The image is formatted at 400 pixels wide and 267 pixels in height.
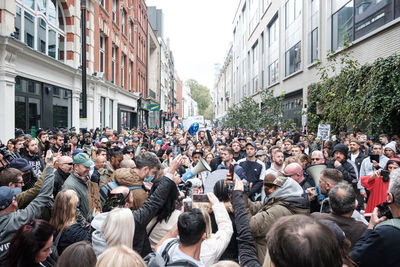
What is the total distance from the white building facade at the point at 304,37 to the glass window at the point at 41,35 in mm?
12104

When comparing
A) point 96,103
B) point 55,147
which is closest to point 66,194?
point 55,147

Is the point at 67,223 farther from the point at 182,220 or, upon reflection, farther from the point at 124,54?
the point at 124,54

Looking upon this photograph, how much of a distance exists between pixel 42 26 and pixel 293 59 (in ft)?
58.6

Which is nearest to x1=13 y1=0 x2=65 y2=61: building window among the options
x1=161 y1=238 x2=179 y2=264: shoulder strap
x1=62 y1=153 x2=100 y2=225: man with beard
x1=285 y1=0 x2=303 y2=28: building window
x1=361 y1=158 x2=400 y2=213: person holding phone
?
x1=62 y1=153 x2=100 y2=225: man with beard

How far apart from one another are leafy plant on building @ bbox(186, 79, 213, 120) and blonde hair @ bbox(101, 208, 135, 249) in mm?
140172

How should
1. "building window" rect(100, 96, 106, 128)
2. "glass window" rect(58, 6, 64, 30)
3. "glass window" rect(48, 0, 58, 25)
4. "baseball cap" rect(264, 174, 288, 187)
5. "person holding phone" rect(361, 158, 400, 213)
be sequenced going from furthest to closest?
1. "building window" rect(100, 96, 106, 128)
2. "glass window" rect(58, 6, 64, 30)
3. "glass window" rect(48, 0, 58, 25)
4. "person holding phone" rect(361, 158, 400, 213)
5. "baseball cap" rect(264, 174, 288, 187)

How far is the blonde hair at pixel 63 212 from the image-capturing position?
122 inches

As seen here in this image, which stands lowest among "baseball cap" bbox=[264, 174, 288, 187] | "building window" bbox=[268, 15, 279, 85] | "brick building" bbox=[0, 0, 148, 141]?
"baseball cap" bbox=[264, 174, 288, 187]

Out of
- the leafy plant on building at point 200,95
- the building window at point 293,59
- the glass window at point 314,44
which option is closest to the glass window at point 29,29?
the glass window at point 314,44

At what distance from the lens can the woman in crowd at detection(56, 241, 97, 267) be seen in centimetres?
214

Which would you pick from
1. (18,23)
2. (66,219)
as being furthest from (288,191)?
(18,23)

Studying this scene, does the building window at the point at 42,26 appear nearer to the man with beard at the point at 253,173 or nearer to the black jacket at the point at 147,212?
the man with beard at the point at 253,173

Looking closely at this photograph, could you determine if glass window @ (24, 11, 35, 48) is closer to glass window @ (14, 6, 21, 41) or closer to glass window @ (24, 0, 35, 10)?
glass window @ (24, 0, 35, 10)

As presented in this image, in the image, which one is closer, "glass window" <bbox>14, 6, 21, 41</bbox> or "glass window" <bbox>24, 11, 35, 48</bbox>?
"glass window" <bbox>14, 6, 21, 41</bbox>
